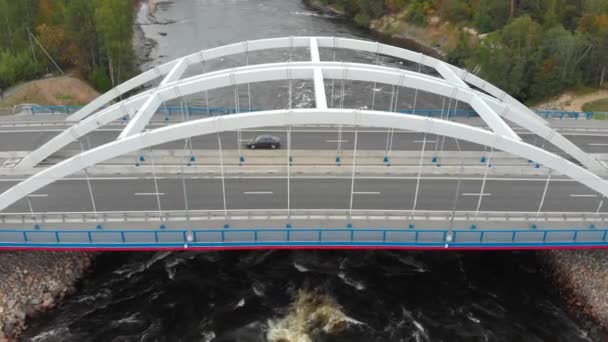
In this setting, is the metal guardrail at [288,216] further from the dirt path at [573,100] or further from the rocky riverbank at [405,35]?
the rocky riverbank at [405,35]

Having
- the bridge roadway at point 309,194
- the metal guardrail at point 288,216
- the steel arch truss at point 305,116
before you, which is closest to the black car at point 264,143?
the bridge roadway at point 309,194

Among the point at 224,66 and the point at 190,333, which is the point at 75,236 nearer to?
the point at 190,333

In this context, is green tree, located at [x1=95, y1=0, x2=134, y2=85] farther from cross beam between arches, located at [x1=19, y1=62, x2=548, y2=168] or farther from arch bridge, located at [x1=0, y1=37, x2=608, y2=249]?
cross beam between arches, located at [x1=19, y1=62, x2=548, y2=168]

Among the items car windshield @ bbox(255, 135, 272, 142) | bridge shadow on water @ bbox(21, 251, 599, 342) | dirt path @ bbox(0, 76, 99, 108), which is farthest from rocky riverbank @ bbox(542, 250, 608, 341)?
dirt path @ bbox(0, 76, 99, 108)

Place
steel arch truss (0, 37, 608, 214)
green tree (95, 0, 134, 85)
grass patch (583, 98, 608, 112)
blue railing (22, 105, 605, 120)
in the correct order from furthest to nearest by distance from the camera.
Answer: green tree (95, 0, 134, 85)
grass patch (583, 98, 608, 112)
blue railing (22, 105, 605, 120)
steel arch truss (0, 37, 608, 214)

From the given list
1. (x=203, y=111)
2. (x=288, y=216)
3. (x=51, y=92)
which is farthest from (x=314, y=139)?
(x=51, y=92)

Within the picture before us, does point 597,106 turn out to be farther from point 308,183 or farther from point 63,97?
point 63,97
